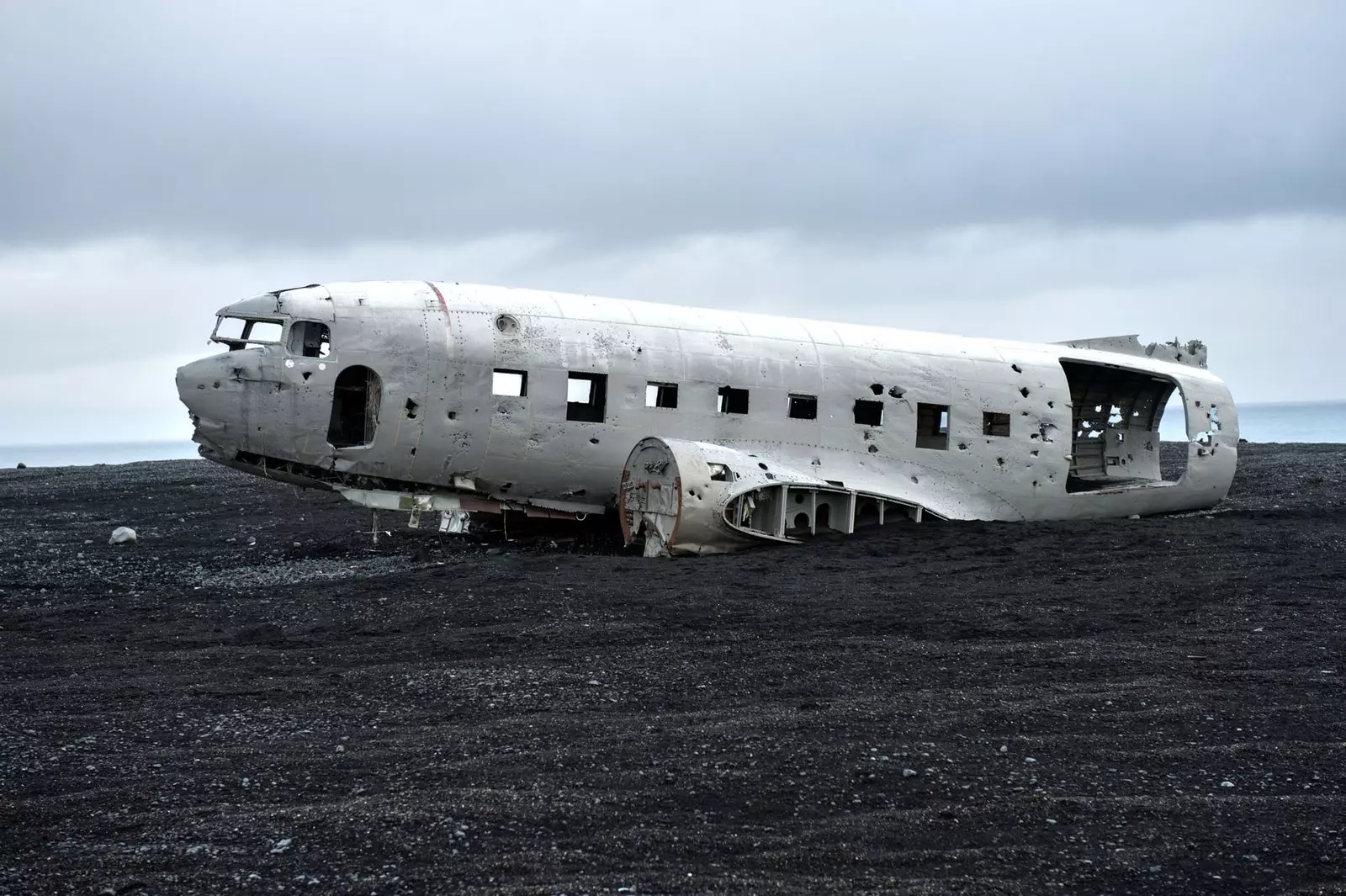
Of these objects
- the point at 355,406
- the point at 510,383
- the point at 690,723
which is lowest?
the point at 690,723

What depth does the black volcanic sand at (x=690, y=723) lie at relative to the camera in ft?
18.1

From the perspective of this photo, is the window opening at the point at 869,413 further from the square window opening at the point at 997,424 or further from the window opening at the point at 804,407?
the square window opening at the point at 997,424

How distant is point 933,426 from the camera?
60.3 ft

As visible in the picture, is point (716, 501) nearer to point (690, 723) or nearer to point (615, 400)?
point (615, 400)

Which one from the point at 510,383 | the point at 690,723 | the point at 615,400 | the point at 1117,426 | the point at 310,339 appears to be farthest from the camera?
the point at 1117,426

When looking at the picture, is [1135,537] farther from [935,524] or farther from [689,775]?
[689,775]

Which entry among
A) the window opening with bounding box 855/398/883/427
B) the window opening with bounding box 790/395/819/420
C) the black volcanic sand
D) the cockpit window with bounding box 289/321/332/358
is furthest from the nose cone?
the window opening with bounding box 855/398/883/427

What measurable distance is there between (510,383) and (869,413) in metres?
5.60

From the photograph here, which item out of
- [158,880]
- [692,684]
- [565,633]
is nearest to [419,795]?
[158,880]

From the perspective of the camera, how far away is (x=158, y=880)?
5.26 meters

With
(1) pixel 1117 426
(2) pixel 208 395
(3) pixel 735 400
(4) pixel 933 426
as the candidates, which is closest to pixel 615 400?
(3) pixel 735 400

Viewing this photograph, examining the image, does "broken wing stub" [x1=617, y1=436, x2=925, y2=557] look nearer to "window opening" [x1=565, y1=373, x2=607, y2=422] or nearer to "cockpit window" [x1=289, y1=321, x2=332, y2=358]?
"window opening" [x1=565, y1=373, x2=607, y2=422]

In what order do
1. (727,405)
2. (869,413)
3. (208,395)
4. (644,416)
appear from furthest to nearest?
(869,413), (727,405), (644,416), (208,395)

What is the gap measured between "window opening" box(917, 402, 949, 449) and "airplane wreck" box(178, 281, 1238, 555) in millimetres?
55
